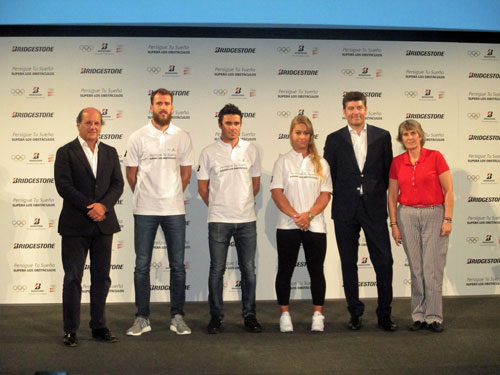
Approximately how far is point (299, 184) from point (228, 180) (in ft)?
1.69

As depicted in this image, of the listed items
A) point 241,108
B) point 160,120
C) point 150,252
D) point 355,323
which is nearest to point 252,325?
point 355,323

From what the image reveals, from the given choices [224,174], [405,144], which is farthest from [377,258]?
[224,174]

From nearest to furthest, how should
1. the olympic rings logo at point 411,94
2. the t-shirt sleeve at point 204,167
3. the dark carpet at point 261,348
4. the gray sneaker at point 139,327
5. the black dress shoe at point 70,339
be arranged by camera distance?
the dark carpet at point 261,348
the black dress shoe at point 70,339
the gray sneaker at point 139,327
the t-shirt sleeve at point 204,167
the olympic rings logo at point 411,94

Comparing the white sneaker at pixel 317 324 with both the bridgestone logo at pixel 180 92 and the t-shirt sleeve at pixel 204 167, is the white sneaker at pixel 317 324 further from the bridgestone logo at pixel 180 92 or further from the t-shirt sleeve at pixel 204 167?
the bridgestone logo at pixel 180 92

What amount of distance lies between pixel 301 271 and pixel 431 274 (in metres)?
1.52

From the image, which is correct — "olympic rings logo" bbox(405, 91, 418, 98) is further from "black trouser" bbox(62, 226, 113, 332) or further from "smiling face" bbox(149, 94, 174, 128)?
"black trouser" bbox(62, 226, 113, 332)


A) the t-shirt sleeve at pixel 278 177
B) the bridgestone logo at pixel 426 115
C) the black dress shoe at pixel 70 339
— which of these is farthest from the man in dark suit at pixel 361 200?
the black dress shoe at pixel 70 339

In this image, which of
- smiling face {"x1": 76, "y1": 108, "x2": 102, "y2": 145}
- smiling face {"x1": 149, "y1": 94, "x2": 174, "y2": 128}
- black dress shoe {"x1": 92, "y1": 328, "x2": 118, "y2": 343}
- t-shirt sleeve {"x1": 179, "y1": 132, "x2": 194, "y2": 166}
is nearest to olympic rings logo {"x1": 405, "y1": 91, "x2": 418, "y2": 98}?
t-shirt sleeve {"x1": 179, "y1": 132, "x2": 194, "y2": 166}

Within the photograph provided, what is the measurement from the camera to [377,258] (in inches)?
154

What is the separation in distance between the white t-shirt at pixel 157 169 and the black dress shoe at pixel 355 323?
1.46 m

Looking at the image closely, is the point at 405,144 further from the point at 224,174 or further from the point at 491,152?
the point at 491,152

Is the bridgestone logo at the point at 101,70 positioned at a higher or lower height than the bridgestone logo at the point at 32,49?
lower

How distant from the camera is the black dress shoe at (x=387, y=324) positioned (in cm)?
383

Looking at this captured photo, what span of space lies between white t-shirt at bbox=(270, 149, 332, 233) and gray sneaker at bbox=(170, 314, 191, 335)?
38.3 inches
